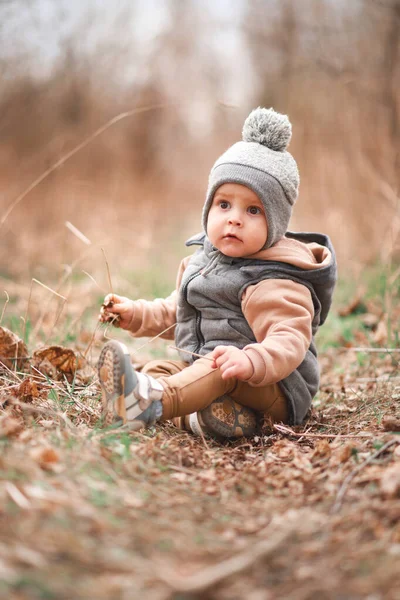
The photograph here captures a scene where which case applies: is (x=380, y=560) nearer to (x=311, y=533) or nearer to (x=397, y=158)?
(x=311, y=533)

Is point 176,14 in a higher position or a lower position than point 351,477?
higher

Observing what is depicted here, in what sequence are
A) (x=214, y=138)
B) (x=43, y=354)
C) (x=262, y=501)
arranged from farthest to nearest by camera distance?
1. (x=214, y=138)
2. (x=43, y=354)
3. (x=262, y=501)

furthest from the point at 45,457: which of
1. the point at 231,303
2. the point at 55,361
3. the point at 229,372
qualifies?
the point at 55,361

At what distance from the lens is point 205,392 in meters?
2.22

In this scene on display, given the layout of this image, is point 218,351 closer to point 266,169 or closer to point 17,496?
point 266,169

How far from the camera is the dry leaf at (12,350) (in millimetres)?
2646

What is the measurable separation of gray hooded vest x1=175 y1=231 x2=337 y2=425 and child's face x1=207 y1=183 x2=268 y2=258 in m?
0.08

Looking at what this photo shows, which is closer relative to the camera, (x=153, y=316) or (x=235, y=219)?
(x=235, y=219)

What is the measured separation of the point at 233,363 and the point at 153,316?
0.69 metres

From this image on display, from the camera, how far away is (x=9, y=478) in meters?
1.45

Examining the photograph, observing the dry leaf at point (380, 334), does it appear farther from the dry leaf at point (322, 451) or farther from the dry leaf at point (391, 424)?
the dry leaf at point (322, 451)

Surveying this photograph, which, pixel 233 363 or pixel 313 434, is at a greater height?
pixel 233 363

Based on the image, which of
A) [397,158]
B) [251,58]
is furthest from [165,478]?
[251,58]

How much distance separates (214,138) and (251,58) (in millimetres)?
4255
